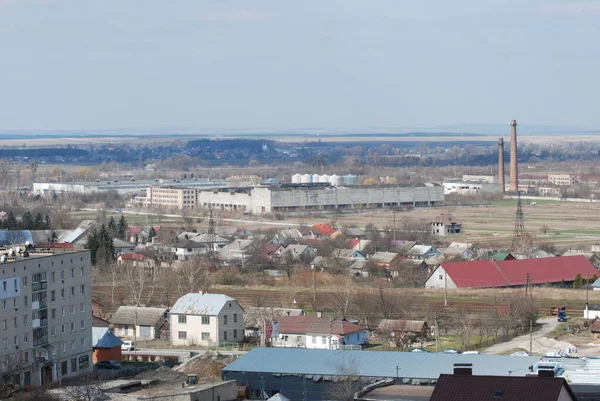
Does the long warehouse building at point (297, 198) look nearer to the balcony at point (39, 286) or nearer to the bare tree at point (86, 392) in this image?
the balcony at point (39, 286)

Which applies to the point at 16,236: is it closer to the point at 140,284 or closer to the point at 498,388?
the point at 140,284

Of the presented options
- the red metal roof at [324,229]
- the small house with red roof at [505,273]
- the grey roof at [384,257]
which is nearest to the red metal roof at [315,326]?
the small house with red roof at [505,273]

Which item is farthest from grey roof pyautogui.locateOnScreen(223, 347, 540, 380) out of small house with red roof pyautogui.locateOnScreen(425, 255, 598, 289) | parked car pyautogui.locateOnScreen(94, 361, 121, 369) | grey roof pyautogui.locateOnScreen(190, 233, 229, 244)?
grey roof pyautogui.locateOnScreen(190, 233, 229, 244)

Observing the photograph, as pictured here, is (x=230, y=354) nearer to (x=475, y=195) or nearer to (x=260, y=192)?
(x=260, y=192)

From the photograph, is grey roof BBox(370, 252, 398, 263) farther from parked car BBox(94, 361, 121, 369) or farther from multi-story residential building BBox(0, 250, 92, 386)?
parked car BBox(94, 361, 121, 369)

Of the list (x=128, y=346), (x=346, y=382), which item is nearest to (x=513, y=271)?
(x=128, y=346)

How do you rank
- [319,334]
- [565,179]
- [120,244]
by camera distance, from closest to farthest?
[319,334]
[120,244]
[565,179]
